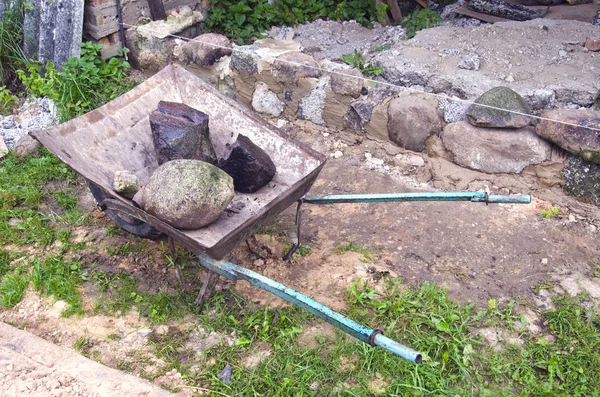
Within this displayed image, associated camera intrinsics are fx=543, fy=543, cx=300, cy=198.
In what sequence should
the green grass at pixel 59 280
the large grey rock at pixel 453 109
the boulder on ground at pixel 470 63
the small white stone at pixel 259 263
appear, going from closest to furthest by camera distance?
the green grass at pixel 59 280 → the small white stone at pixel 259 263 → the large grey rock at pixel 453 109 → the boulder on ground at pixel 470 63

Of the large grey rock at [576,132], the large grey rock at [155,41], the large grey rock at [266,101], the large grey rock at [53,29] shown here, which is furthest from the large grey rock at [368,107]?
the large grey rock at [53,29]

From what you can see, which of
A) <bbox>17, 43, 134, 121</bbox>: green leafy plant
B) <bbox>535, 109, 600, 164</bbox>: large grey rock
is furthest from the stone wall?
<bbox>535, 109, 600, 164</bbox>: large grey rock

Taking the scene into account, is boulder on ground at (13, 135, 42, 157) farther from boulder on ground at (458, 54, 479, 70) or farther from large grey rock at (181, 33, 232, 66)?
boulder on ground at (458, 54, 479, 70)

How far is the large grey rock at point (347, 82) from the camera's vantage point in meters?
4.39

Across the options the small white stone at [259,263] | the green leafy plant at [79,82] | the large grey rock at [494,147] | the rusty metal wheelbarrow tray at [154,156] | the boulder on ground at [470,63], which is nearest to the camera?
the rusty metal wheelbarrow tray at [154,156]

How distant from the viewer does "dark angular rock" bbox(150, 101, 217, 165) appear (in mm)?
3186

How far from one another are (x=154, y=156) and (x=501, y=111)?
8.07 feet

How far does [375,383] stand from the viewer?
110 inches

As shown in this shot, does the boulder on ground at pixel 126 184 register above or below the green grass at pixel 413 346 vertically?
above

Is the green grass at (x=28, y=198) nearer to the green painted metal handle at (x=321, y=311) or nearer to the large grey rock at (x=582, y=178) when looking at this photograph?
the green painted metal handle at (x=321, y=311)

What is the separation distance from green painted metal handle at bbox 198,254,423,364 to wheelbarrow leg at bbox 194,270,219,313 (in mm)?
199

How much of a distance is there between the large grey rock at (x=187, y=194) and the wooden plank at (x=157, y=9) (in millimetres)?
2868

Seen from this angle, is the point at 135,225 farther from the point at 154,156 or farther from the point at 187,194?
the point at 187,194

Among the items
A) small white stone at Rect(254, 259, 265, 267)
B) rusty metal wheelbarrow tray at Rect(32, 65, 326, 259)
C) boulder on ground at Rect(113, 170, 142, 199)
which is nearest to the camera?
rusty metal wheelbarrow tray at Rect(32, 65, 326, 259)
